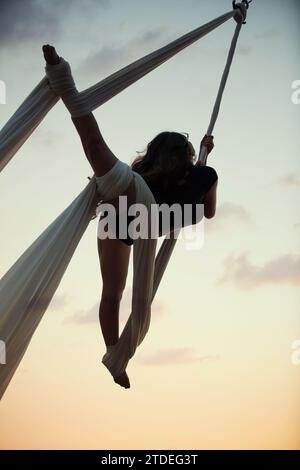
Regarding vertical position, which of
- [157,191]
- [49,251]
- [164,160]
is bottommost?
[49,251]

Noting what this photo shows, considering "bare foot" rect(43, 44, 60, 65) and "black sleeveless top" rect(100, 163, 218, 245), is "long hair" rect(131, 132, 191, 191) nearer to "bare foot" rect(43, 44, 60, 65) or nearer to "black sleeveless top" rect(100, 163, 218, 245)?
"black sleeveless top" rect(100, 163, 218, 245)

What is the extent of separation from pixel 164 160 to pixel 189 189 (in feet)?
0.48

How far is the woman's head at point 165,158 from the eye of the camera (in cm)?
324

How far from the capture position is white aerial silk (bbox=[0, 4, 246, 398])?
9.35ft

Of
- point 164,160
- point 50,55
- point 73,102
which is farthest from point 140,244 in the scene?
point 50,55

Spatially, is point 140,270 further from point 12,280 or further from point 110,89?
point 110,89

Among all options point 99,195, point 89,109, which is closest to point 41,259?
point 99,195

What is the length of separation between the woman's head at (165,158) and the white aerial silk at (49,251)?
0.65 ft

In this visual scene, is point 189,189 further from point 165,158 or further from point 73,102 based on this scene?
point 73,102

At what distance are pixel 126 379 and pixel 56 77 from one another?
4.09 ft

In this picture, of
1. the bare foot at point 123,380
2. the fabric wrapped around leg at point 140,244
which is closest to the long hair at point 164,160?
the fabric wrapped around leg at point 140,244

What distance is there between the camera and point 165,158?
3.25m
